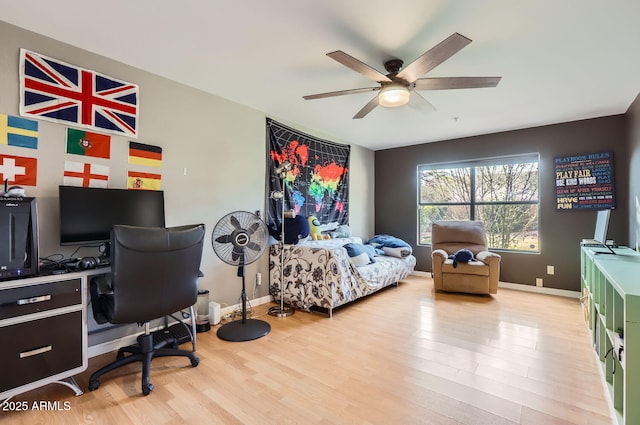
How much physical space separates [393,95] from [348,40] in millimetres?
543

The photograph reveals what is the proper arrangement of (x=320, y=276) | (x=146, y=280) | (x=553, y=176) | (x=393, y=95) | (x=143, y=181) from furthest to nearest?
(x=553, y=176)
(x=320, y=276)
(x=143, y=181)
(x=393, y=95)
(x=146, y=280)

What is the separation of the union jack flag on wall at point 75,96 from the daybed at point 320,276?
191 cm

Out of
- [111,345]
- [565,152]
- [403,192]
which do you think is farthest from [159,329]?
[565,152]

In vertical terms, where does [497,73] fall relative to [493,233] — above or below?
above

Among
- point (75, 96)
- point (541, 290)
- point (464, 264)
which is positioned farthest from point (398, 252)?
point (75, 96)

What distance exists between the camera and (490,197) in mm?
4562

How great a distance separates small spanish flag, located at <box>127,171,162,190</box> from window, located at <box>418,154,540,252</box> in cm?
409

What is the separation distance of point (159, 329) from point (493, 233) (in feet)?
15.0

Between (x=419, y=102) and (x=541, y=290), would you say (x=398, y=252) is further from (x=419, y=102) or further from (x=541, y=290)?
(x=419, y=102)

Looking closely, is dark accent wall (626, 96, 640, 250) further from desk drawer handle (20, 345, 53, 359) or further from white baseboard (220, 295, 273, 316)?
desk drawer handle (20, 345, 53, 359)

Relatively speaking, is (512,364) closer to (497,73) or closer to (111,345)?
(497,73)

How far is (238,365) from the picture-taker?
2.12m

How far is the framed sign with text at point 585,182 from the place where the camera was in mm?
3607

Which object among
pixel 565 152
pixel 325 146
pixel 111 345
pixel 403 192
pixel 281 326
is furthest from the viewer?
pixel 403 192
